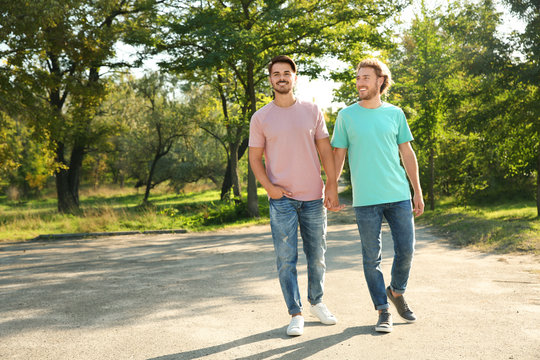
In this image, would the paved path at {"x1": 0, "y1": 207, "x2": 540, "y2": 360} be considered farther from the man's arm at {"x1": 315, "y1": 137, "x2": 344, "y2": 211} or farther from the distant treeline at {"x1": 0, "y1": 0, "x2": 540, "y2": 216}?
the distant treeline at {"x1": 0, "y1": 0, "x2": 540, "y2": 216}

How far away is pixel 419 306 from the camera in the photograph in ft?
14.8

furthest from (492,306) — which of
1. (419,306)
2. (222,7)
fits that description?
(222,7)

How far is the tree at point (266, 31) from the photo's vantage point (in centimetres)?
1392

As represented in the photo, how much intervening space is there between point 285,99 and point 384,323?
6.36ft

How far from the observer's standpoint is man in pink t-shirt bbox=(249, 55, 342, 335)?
12.6ft

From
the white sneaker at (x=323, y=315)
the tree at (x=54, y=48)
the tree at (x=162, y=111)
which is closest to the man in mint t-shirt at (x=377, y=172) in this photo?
the white sneaker at (x=323, y=315)

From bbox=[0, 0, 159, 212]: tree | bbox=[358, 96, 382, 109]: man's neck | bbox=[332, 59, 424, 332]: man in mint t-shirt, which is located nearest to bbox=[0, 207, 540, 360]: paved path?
bbox=[332, 59, 424, 332]: man in mint t-shirt

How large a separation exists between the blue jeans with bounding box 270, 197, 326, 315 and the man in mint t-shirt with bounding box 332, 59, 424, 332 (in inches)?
13.9

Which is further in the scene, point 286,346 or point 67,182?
point 67,182

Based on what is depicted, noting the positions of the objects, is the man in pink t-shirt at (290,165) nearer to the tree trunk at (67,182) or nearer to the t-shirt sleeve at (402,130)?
the t-shirt sleeve at (402,130)

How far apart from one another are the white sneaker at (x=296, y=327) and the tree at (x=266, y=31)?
11054 mm

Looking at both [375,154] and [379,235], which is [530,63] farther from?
[379,235]

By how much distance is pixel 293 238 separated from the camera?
154 inches

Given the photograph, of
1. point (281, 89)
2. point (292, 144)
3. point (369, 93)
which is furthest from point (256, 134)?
point (369, 93)
